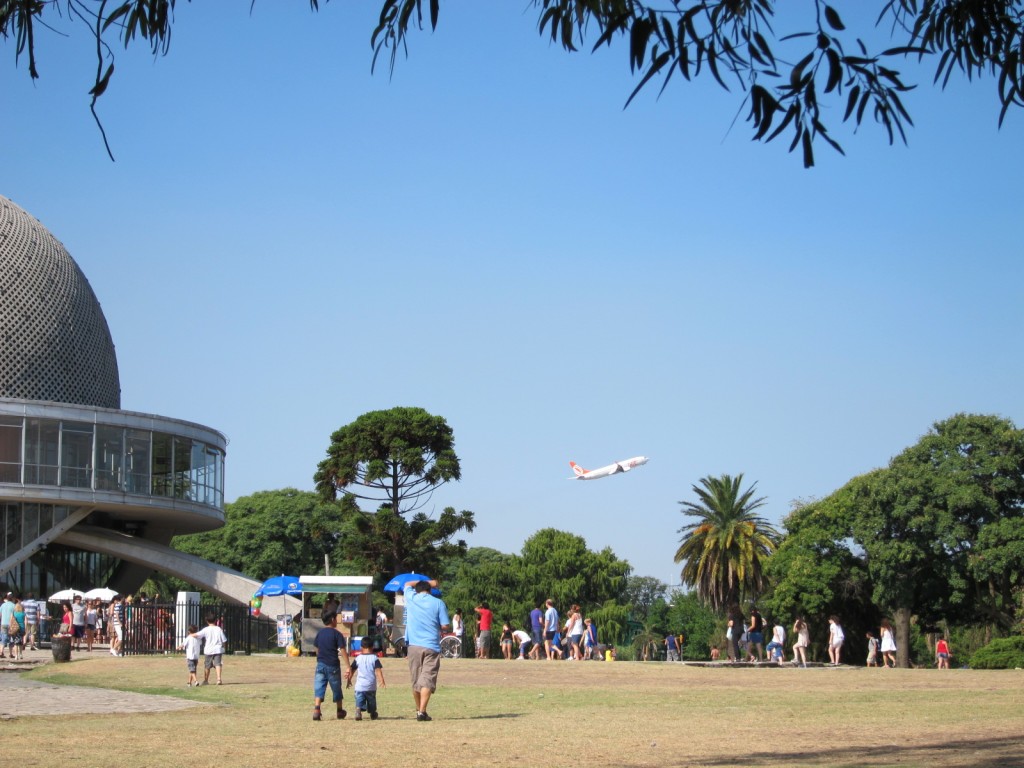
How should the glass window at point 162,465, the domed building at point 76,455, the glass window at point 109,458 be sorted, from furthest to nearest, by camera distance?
the glass window at point 162,465 < the glass window at point 109,458 < the domed building at point 76,455

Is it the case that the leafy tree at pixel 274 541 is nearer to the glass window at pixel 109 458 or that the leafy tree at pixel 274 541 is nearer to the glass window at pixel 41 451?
the glass window at pixel 109 458

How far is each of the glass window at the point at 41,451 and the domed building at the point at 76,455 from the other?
3cm

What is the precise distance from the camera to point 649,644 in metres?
64.6

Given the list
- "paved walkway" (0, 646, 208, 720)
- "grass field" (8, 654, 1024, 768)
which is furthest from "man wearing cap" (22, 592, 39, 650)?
"paved walkway" (0, 646, 208, 720)

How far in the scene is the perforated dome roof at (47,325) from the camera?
35.5m

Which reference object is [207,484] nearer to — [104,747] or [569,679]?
[569,679]

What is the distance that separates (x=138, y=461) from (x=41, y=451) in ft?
8.97

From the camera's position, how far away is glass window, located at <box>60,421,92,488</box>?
34.0 meters

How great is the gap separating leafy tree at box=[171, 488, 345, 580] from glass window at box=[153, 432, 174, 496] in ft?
71.1

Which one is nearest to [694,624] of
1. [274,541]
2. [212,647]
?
[274,541]

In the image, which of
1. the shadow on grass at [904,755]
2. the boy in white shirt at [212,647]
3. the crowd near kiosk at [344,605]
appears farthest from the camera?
the crowd near kiosk at [344,605]

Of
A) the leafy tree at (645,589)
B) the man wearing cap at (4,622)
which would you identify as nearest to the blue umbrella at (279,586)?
the man wearing cap at (4,622)

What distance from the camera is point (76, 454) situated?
34281mm

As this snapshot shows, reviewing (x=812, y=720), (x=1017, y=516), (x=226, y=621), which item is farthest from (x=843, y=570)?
(x=812, y=720)
